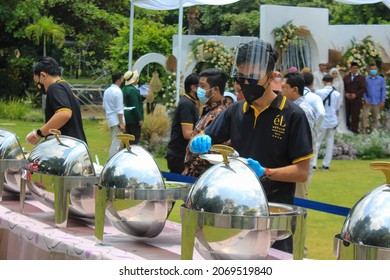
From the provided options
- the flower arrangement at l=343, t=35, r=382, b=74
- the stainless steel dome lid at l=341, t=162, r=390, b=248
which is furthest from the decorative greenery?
the stainless steel dome lid at l=341, t=162, r=390, b=248

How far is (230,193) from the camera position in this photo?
250cm

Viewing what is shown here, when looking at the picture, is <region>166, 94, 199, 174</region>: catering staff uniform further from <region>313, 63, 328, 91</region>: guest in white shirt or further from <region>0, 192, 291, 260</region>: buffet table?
<region>313, 63, 328, 91</region>: guest in white shirt

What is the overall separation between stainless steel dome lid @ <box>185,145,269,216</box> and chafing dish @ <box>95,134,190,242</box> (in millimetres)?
561

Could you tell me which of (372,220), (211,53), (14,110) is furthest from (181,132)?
(14,110)

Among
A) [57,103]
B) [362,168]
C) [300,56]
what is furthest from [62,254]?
[300,56]

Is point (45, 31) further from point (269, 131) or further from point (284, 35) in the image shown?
point (269, 131)

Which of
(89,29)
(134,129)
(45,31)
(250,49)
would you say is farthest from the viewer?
(89,29)

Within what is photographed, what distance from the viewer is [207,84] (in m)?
5.49

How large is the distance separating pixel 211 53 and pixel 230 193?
13.4m

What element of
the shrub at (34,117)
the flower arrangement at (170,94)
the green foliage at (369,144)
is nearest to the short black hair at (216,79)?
the green foliage at (369,144)

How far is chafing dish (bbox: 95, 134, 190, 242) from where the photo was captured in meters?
3.13

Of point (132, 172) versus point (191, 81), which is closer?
point (132, 172)

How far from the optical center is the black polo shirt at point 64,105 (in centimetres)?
551

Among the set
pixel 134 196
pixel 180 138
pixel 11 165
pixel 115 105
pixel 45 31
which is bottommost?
pixel 115 105
